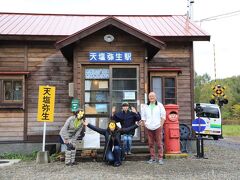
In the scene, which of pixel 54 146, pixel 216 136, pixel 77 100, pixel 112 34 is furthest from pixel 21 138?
pixel 216 136

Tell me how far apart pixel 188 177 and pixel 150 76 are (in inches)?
196

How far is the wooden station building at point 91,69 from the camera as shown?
1064 cm

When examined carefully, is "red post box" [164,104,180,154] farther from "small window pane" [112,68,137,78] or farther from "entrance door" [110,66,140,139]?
"small window pane" [112,68,137,78]

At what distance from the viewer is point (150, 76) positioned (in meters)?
12.0

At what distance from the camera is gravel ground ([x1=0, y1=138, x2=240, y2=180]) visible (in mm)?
7785

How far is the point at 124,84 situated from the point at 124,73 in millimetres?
345

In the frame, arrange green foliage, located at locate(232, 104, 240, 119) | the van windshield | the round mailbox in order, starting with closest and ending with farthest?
the round mailbox, the van windshield, green foliage, located at locate(232, 104, 240, 119)

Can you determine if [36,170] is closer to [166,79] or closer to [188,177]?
[188,177]

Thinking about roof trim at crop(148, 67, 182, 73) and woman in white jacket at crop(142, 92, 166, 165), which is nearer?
woman in white jacket at crop(142, 92, 166, 165)

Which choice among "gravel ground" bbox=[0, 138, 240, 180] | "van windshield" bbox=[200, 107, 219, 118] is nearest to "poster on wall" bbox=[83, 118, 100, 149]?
"gravel ground" bbox=[0, 138, 240, 180]

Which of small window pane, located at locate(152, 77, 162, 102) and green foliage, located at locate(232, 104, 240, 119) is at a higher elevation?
small window pane, located at locate(152, 77, 162, 102)

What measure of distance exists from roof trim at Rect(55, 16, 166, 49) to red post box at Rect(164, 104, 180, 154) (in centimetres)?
203

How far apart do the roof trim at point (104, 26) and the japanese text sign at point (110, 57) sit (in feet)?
2.25

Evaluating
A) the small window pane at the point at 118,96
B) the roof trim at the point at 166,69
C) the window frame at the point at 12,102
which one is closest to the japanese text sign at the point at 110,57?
the small window pane at the point at 118,96
